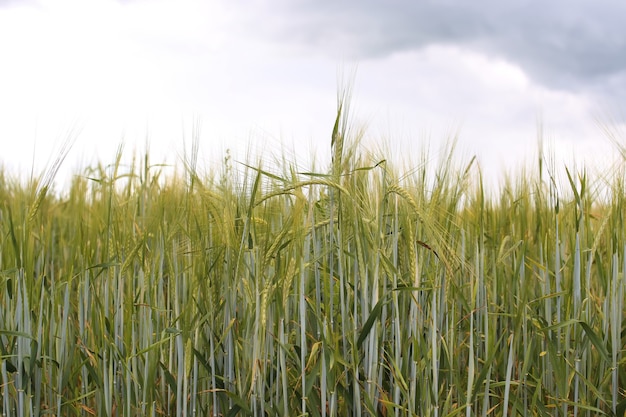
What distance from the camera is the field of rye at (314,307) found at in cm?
164

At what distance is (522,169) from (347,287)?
42.8 inches

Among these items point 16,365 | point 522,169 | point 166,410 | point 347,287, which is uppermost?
point 522,169

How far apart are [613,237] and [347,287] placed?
866mm

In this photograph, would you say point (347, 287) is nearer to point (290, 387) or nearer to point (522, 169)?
point (290, 387)

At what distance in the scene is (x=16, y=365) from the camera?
1.96 m

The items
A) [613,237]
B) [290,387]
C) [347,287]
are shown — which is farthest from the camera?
[613,237]

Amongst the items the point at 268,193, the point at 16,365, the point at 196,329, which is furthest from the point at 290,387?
the point at 16,365

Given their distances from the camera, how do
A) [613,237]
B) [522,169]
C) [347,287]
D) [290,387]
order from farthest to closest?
1. [522,169]
2. [613,237]
3. [290,387]
4. [347,287]

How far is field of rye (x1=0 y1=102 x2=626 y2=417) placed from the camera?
5.40 feet

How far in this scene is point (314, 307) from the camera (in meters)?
1.82

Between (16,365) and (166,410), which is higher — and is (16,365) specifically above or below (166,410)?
above

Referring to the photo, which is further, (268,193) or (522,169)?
(522,169)

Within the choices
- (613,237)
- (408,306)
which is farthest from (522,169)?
(408,306)

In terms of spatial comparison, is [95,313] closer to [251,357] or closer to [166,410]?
[166,410]
